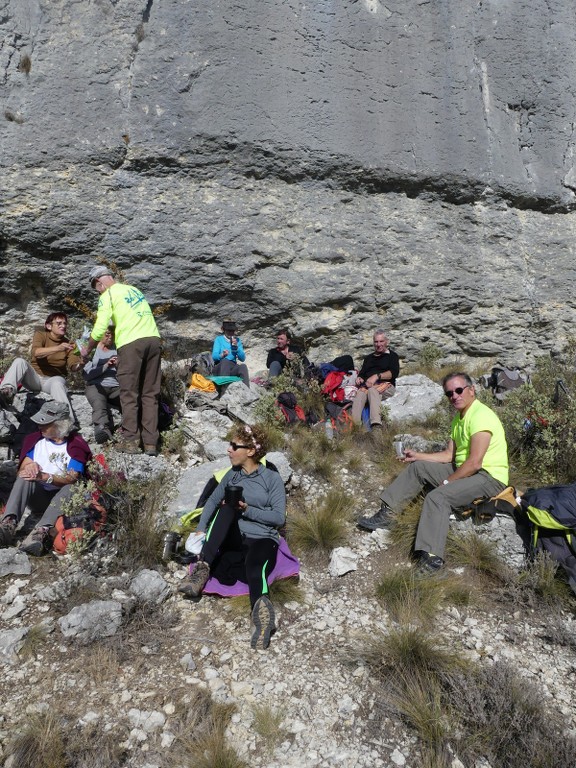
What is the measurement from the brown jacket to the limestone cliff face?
0.98m

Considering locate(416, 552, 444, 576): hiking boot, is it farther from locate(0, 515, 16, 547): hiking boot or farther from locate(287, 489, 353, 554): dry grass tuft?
locate(0, 515, 16, 547): hiking boot

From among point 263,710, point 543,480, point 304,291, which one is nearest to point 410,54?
point 304,291

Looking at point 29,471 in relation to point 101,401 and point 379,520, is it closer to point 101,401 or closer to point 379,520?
point 101,401

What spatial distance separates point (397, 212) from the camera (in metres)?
8.03

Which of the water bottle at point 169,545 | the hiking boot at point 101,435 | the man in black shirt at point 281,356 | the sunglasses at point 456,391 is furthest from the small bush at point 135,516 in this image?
the man in black shirt at point 281,356

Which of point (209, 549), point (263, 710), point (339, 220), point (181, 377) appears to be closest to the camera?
point (263, 710)

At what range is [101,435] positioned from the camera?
594 centimetres

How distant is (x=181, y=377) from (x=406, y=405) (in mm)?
2772

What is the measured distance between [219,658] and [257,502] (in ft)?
3.53

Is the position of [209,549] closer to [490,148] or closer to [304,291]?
Result: [304,291]

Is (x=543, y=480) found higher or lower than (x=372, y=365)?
higher

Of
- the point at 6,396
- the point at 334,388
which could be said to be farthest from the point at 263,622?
the point at 334,388

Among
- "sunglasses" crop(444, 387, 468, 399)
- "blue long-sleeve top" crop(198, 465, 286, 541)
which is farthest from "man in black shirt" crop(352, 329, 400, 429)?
"blue long-sleeve top" crop(198, 465, 286, 541)

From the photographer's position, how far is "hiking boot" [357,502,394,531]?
4812 mm
